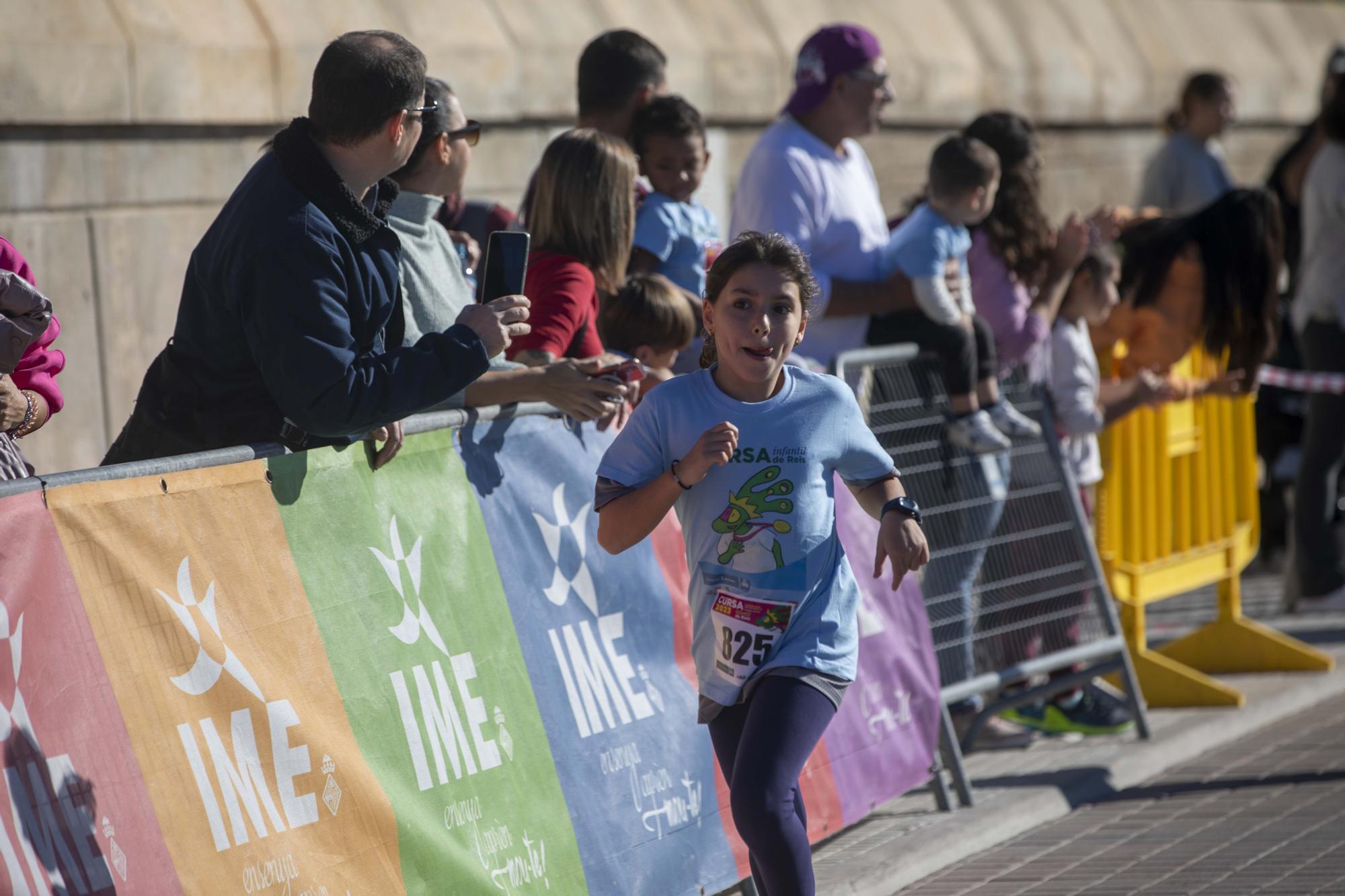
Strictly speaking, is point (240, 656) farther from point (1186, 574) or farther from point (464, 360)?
point (1186, 574)

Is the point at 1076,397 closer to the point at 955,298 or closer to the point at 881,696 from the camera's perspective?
the point at 955,298

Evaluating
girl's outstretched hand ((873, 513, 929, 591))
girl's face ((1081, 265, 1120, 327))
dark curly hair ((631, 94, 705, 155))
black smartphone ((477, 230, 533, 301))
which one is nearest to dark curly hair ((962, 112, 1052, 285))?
girl's face ((1081, 265, 1120, 327))

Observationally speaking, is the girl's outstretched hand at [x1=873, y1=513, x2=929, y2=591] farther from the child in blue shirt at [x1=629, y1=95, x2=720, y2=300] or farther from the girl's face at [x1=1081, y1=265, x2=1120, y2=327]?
the girl's face at [x1=1081, y1=265, x2=1120, y2=327]

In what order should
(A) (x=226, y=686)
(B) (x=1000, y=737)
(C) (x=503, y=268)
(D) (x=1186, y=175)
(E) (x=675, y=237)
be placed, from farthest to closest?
(D) (x=1186, y=175) → (B) (x=1000, y=737) → (E) (x=675, y=237) → (C) (x=503, y=268) → (A) (x=226, y=686)

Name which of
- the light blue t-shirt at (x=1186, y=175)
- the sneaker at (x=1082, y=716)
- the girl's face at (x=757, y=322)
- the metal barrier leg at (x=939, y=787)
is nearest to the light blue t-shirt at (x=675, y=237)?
the metal barrier leg at (x=939, y=787)

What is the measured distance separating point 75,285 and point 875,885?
13.3ft

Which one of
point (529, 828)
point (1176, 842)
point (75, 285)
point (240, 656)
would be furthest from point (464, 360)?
point (75, 285)

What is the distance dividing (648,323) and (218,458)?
75.6 inches

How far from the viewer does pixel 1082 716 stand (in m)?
6.88

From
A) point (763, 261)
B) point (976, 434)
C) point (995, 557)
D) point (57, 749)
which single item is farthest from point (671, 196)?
point (57, 749)

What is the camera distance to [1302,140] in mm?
10016

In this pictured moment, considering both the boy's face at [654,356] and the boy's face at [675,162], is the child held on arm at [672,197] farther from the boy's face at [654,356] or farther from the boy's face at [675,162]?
the boy's face at [654,356]

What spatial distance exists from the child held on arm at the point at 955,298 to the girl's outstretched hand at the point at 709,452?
2532mm

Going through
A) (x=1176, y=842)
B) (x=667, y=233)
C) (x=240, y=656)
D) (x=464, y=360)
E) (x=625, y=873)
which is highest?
(x=667, y=233)
